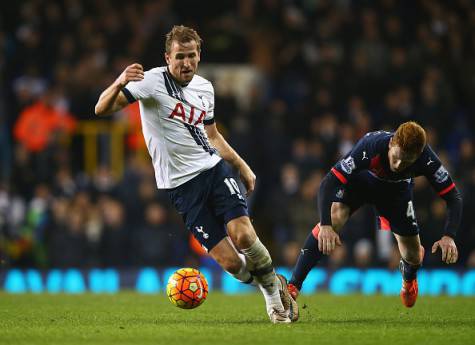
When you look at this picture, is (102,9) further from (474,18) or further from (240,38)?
(474,18)

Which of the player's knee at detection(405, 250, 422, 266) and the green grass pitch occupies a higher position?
the player's knee at detection(405, 250, 422, 266)

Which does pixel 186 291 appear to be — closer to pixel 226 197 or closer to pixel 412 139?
pixel 226 197

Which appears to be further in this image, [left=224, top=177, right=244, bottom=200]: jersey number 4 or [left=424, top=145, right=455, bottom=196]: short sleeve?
[left=424, top=145, right=455, bottom=196]: short sleeve

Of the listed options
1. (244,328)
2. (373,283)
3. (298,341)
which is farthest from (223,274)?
(298,341)

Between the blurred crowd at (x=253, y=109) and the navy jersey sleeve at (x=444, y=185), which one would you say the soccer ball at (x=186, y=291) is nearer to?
the navy jersey sleeve at (x=444, y=185)

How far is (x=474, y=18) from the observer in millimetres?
17250

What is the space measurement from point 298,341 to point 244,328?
103 cm

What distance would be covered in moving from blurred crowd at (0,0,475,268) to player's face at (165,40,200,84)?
7.18 m

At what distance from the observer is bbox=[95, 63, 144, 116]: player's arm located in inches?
294

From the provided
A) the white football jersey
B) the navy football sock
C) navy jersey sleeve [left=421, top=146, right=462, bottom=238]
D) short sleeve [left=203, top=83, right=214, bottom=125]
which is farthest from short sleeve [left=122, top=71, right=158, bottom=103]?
navy jersey sleeve [left=421, top=146, right=462, bottom=238]

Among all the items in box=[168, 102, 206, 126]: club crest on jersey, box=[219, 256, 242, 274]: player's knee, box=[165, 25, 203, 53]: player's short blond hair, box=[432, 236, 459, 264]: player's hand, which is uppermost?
box=[165, 25, 203, 53]: player's short blond hair

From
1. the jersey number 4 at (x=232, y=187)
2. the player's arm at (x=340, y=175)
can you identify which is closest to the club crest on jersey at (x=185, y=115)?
the jersey number 4 at (x=232, y=187)

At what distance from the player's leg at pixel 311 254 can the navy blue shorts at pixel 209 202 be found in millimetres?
1050

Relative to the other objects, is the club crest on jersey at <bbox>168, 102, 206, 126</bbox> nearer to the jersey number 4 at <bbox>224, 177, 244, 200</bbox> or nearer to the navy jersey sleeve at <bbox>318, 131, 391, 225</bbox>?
the jersey number 4 at <bbox>224, 177, 244, 200</bbox>
